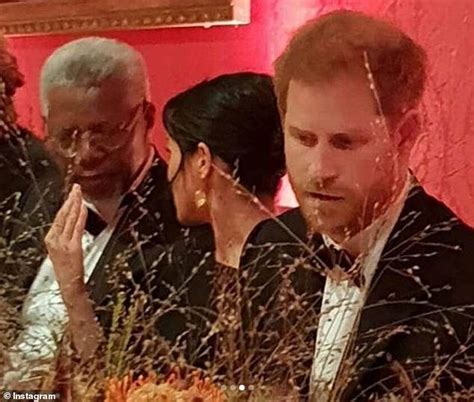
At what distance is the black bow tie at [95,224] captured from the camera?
1.39 metres

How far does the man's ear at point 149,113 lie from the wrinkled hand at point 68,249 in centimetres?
13

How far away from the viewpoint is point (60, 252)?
1.34m

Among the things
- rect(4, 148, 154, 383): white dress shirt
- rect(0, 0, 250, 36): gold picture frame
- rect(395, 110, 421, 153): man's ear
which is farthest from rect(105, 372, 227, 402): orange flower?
rect(0, 0, 250, 36): gold picture frame

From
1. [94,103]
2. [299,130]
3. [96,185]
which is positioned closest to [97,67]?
[94,103]

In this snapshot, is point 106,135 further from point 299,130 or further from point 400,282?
point 400,282

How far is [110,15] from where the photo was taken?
1421 mm

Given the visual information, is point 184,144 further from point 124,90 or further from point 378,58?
point 378,58

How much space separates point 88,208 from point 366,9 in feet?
1.38

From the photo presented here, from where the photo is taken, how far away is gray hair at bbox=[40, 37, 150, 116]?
1.34 m

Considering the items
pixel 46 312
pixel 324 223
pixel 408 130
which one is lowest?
pixel 46 312

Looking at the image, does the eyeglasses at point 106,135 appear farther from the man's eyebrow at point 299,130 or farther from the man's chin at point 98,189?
the man's eyebrow at point 299,130

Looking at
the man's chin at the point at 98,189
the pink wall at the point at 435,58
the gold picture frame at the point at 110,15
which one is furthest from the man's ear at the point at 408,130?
the man's chin at the point at 98,189

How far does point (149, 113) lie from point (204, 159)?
113mm

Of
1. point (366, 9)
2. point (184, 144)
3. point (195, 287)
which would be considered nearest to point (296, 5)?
point (366, 9)
